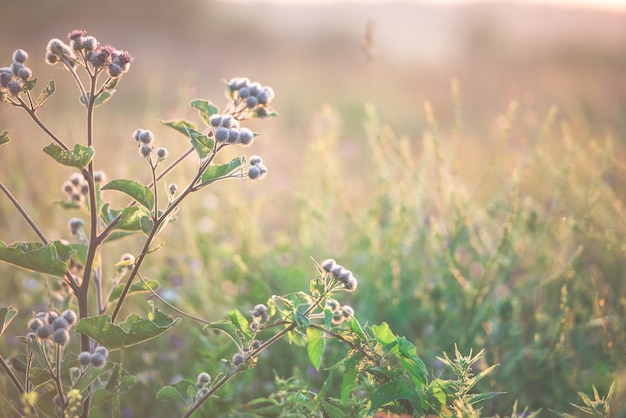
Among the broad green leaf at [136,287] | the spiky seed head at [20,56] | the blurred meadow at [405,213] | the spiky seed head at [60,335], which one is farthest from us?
the blurred meadow at [405,213]

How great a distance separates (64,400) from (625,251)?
5.59 feet

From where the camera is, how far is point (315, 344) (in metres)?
1.12

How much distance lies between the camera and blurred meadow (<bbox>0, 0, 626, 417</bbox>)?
6.41ft

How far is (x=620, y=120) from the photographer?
404 cm

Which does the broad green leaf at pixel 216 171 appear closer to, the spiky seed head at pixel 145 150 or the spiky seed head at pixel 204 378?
the spiky seed head at pixel 145 150

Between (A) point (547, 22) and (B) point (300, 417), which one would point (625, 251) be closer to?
(B) point (300, 417)

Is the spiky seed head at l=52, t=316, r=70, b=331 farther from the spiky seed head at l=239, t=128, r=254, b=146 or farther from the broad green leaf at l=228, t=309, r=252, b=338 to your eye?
the spiky seed head at l=239, t=128, r=254, b=146

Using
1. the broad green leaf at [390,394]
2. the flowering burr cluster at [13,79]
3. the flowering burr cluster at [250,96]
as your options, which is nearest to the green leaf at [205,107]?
the flowering burr cluster at [250,96]

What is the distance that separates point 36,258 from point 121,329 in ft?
0.64

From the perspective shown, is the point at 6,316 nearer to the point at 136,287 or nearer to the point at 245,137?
the point at 136,287

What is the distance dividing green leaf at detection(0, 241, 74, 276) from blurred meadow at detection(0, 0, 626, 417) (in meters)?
0.30

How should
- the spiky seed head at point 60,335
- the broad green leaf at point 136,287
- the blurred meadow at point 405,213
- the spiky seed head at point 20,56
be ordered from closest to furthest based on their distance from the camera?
1. the spiky seed head at point 60,335
2. the spiky seed head at point 20,56
3. the broad green leaf at point 136,287
4. the blurred meadow at point 405,213

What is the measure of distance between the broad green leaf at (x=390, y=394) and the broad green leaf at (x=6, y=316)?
71cm

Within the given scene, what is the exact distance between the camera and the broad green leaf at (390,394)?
1.12 metres
